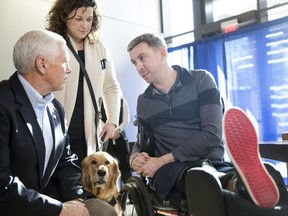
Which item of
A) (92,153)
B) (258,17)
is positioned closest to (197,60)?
(258,17)

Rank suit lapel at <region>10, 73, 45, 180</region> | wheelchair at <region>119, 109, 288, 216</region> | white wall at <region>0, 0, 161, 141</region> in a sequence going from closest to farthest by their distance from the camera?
wheelchair at <region>119, 109, 288, 216</region> < suit lapel at <region>10, 73, 45, 180</region> < white wall at <region>0, 0, 161, 141</region>

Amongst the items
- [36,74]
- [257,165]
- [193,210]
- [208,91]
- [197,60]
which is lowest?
[193,210]

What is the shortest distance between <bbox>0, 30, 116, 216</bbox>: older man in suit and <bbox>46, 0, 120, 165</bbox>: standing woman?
0.39 metres

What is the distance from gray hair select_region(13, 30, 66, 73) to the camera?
45.6 inches

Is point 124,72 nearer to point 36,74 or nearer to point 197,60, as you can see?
point 197,60

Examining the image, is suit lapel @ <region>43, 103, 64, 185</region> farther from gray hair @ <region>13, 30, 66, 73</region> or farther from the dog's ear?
the dog's ear

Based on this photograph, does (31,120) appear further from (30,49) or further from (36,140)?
(30,49)

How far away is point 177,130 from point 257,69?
2.31m

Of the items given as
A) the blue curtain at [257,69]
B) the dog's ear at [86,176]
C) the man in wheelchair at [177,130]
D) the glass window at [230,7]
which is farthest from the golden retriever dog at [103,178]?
the glass window at [230,7]

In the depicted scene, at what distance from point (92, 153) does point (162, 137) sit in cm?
53

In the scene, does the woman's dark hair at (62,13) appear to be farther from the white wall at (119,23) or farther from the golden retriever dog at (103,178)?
the white wall at (119,23)

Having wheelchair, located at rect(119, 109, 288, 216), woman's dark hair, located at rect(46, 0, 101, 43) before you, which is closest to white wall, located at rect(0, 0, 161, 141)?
woman's dark hair, located at rect(46, 0, 101, 43)

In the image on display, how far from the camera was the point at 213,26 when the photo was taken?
4094 mm

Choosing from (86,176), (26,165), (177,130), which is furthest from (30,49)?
(86,176)
